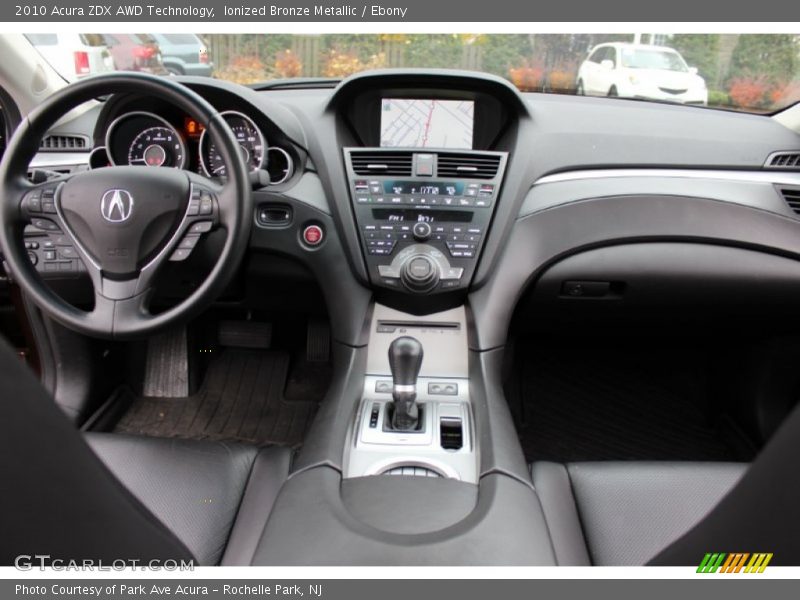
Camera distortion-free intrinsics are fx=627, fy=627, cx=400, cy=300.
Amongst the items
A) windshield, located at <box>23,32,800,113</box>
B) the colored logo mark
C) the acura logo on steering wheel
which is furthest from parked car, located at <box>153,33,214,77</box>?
the colored logo mark

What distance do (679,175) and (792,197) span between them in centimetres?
33

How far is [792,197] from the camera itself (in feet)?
6.01

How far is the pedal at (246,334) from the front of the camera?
249cm

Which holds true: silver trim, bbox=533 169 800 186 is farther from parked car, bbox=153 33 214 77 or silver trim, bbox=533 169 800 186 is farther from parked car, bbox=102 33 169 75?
parked car, bbox=102 33 169 75

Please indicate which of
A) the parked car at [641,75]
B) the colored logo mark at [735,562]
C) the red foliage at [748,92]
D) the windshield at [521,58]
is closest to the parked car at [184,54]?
the windshield at [521,58]

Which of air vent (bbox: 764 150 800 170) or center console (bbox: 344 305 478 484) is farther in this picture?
air vent (bbox: 764 150 800 170)

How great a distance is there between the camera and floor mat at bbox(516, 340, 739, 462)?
2240 millimetres

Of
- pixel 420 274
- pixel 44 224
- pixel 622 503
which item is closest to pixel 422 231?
pixel 420 274

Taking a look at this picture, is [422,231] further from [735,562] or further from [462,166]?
[735,562]

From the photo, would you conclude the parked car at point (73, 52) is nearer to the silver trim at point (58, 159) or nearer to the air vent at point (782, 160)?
the silver trim at point (58, 159)

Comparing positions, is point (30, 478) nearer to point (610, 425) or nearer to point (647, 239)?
point (647, 239)

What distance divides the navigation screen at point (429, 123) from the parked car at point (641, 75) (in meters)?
0.45

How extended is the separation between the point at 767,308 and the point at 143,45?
2058mm

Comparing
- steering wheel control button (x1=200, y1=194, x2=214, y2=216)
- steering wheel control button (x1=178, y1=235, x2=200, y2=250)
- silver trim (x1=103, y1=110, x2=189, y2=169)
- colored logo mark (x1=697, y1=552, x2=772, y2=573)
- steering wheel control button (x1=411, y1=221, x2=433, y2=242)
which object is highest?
silver trim (x1=103, y1=110, x2=189, y2=169)
